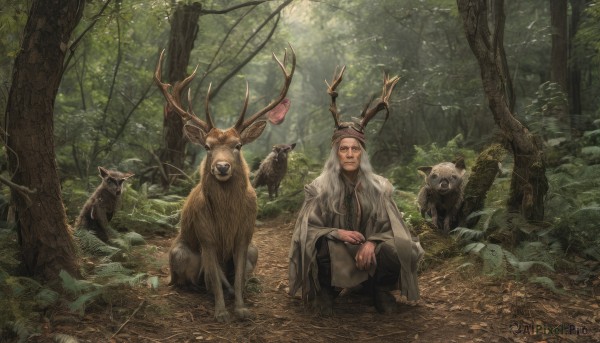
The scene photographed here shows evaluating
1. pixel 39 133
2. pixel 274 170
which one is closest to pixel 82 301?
pixel 39 133

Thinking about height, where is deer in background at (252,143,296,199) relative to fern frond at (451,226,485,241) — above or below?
above

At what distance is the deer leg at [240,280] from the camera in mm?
4949

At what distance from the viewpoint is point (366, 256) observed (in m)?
4.82

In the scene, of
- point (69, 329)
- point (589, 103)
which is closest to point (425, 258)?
point (69, 329)

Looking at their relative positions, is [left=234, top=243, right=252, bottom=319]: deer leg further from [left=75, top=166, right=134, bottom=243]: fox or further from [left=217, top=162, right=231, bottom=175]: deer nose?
[left=75, top=166, right=134, bottom=243]: fox

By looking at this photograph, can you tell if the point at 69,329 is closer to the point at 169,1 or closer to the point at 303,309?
the point at 303,309

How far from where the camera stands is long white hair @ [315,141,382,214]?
5.25 metres

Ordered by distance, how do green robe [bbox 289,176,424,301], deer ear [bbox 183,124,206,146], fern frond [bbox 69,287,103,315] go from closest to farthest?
fern frond [bbox 69,287,103,315] < green robe [bbox 289,176,424,301] < deer ear [bbox 183,124,206,146]

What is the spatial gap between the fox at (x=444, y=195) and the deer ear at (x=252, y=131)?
281 centimetres

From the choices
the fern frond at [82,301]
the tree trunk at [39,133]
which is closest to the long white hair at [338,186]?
the fern frond at [82,301]

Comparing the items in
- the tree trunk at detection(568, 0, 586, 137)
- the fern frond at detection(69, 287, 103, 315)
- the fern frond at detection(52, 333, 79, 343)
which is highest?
the tree trunk at detection(568, 0, 586, 137)

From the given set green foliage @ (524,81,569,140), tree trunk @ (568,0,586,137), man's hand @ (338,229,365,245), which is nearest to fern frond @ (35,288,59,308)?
man's hand @ (338,229,365,245)

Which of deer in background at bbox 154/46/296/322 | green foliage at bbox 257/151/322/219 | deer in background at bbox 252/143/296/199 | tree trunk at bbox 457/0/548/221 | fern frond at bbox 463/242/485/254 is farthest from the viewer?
deer in background at bbox 252/143/296/199

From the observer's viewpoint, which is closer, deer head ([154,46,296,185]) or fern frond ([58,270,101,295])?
fern frond ([58,270,101,295])
